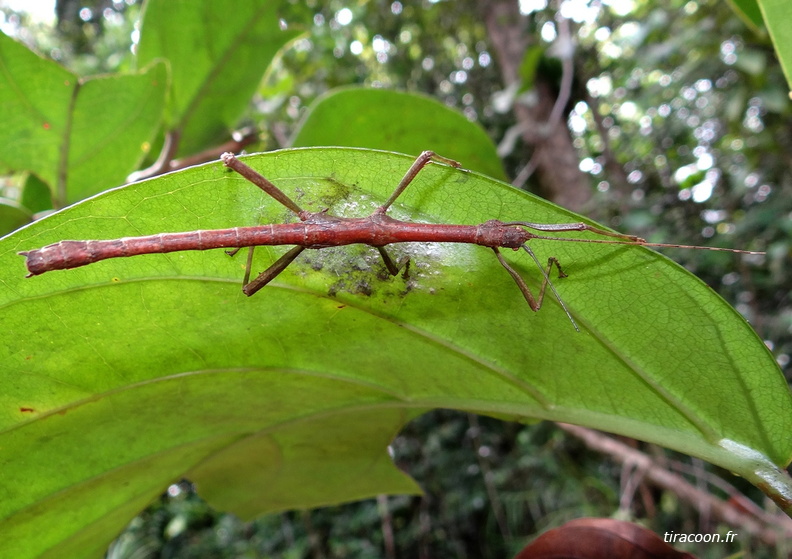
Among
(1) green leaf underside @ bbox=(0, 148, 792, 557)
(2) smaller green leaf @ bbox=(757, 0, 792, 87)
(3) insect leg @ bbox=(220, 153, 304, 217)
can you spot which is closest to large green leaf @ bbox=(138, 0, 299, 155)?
(1) green leaf underside @ bbox=(0, 148, 792, 557)

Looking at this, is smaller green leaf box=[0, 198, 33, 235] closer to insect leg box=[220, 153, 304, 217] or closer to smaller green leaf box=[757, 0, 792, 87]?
insect leg box=[220, 153, 304, 217]

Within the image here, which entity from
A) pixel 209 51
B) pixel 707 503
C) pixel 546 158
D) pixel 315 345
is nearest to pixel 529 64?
pixel 546 158

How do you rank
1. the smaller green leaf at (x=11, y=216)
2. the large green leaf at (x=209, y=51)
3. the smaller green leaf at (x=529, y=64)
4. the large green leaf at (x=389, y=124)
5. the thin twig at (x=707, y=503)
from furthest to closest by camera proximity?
1. the smaller green leaf at (x=529, y=64)
2. the thin twig at (x=707, y=503)
3. the large green leaf at (x=209, y=51)
4. the large green leaf at (x=389, y=124)
5. the smaller green leaf at (x=11, y=216)

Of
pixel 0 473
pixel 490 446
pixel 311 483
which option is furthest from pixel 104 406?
pixel 490 446

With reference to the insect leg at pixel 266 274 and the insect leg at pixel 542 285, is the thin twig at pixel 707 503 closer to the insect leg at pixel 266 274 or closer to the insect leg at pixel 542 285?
the insect leg at pixel 542 285

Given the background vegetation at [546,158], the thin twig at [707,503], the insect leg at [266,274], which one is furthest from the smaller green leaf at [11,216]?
the thin twig at [707,503]

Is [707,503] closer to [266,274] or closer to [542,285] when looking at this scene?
[542,285]
